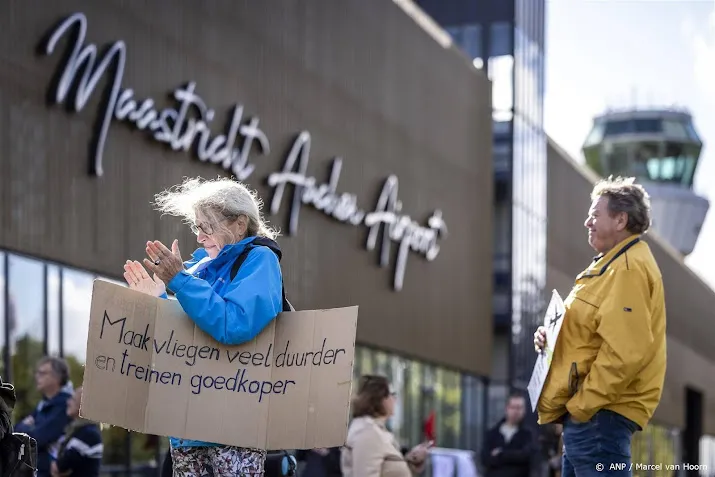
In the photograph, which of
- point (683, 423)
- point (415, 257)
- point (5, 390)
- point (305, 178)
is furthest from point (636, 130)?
point (5, 390)

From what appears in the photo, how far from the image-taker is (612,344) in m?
6.02

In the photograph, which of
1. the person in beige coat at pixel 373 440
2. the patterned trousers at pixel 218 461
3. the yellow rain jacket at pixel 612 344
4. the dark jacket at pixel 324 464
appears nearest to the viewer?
the patterned trousers at pixel 218 461

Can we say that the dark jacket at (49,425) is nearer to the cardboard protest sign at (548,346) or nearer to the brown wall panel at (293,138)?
the cardboard protest sign at (548,346)

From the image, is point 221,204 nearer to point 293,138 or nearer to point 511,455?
point 511,455

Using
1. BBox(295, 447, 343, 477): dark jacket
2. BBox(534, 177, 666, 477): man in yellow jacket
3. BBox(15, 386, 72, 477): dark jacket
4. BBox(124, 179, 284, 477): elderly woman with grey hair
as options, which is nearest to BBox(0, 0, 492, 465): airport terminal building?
BBox(295, 447, 343, 477): dark jacket

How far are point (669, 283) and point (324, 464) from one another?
1826 inches

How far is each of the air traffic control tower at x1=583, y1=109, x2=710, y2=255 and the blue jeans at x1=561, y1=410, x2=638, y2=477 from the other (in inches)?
3112

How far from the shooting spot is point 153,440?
62.5 ft

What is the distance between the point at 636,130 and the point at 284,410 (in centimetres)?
8303

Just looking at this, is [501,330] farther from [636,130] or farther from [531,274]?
[636,130]

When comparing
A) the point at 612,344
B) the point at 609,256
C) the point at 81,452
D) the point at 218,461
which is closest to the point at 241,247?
the point at 218,461

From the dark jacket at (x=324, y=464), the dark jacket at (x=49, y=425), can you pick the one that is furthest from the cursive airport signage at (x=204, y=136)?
the dark jacket at (x=49, y=425)

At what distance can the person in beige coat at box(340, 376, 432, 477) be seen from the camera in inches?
350

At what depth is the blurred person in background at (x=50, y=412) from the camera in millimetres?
10383
